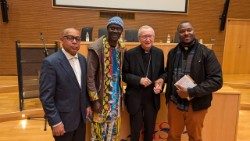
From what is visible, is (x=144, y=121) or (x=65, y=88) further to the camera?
(x=144, y=121)

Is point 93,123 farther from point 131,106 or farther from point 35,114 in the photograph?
point 35,114

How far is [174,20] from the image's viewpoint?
Answer: 7098mm

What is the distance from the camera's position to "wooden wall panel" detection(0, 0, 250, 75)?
6.51 meters

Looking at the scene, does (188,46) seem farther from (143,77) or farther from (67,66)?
(67,66)

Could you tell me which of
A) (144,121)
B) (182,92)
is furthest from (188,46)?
(144,121)

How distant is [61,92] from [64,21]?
5026mm

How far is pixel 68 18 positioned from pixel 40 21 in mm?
667

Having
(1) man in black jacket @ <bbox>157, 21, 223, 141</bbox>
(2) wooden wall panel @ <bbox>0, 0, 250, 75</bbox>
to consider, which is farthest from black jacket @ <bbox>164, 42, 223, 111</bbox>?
(2) wooden wall panel @ <bbox>0, 0, 250, 75</bbox>

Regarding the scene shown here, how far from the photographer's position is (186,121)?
2.40 meters

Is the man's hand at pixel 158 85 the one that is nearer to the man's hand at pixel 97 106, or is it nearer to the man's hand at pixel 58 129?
the man's hand at pixel 97 106

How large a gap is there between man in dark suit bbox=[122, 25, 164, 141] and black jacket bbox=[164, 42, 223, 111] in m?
0.34

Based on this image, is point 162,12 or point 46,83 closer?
point 46,83

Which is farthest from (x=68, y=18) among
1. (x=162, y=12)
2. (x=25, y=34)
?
(x=162, y=12)

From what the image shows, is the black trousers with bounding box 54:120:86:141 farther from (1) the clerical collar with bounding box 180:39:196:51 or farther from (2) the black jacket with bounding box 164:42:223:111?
(1) the clerical collar with bounding box 180:39:196:51
